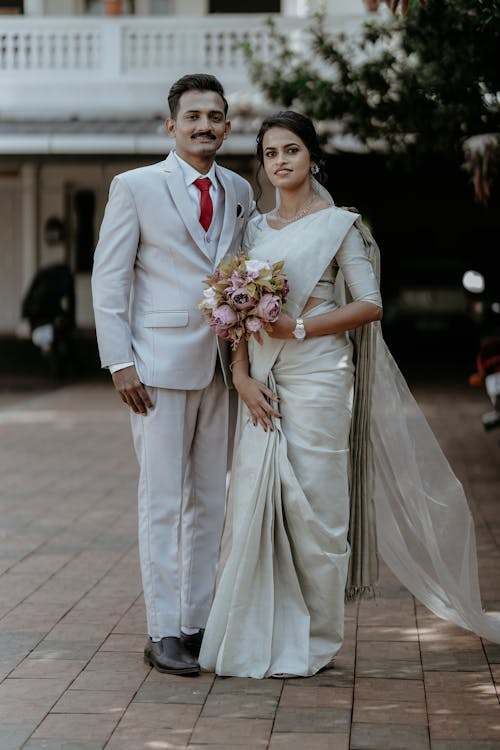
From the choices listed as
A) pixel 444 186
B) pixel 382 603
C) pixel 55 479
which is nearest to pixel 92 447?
pixel 55 479

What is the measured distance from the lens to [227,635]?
14.6 feet

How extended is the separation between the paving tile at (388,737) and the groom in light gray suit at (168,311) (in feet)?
2.72

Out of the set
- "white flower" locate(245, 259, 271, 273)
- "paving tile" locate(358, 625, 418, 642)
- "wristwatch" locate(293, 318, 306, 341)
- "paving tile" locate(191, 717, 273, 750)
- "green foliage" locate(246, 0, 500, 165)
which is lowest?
"paving tile" locate(358, 625, 418, 642)

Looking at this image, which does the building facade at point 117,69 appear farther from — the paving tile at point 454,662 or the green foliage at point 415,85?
the paving tile at point 454,662

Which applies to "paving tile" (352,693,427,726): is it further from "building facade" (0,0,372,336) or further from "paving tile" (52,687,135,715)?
"building facade" (0,0,372,336)

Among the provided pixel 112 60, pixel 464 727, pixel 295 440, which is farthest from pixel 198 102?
pixel 112 60

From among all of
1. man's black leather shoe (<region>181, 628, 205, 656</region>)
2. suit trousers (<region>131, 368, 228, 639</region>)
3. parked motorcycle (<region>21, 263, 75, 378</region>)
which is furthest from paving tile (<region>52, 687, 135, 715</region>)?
parked motorcycle (<region>21, 263, 75, 378</region>)

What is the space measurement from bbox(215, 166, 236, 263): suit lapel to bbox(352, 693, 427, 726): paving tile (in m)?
1.75

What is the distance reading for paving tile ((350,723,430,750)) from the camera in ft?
12.5

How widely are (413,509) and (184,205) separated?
154cm

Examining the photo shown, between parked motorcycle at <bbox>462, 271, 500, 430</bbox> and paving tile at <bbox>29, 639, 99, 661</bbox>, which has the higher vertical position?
parked motorcycle at <bbox>462, 271, 500, 430</bbox>

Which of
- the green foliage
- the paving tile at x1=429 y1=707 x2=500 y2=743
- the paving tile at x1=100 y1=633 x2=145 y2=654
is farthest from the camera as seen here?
the green foliage

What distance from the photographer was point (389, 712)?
4113 millimetres

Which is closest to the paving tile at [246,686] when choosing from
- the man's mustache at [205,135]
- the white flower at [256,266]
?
the white flower at [256,266]
